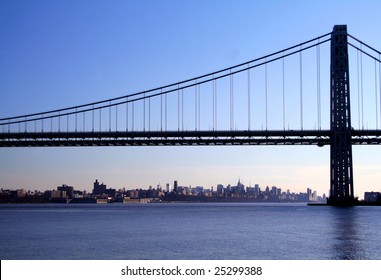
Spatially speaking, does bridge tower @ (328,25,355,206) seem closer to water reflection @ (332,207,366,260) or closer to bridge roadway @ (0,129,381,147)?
bridge roadway @ (0,129,381,147)

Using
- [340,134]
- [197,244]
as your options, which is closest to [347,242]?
[197,244]

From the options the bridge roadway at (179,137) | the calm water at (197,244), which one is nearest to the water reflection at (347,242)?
the calm water at (197,244)

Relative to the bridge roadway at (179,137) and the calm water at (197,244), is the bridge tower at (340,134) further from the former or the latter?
the calm water at (197,244)

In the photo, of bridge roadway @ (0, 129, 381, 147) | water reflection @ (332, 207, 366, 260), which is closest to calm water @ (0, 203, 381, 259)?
water reflection @ (332, 207, 366, 260)

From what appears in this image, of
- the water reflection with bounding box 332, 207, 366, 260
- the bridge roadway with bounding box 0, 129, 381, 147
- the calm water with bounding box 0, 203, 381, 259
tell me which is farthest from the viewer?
the bridge roadway with bounding box 0, 129, 381, 147

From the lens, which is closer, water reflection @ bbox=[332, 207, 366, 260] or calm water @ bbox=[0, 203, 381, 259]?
water reflection @ bbox=[332, 207, 366, 260]

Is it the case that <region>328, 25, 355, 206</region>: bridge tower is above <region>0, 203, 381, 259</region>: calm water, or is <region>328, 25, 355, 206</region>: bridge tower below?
above

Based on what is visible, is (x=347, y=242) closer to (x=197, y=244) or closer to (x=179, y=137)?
(x=197, y=244)

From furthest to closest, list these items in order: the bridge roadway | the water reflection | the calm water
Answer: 1. the bridge roadway
2. the calm water
3. the water reflection

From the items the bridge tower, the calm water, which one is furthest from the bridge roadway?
the calm water
